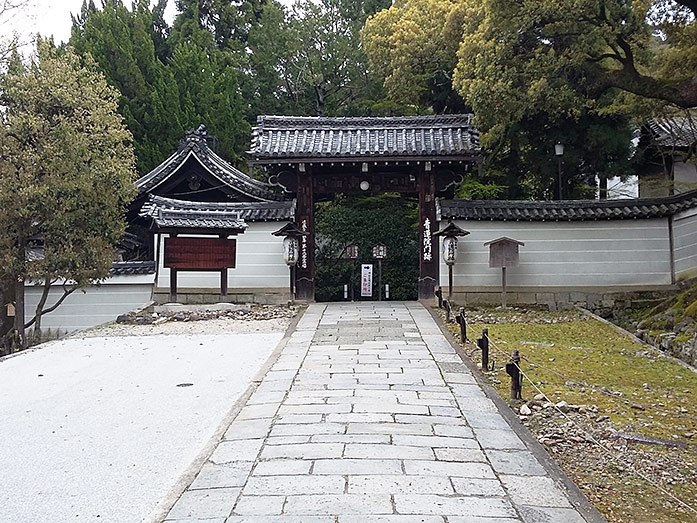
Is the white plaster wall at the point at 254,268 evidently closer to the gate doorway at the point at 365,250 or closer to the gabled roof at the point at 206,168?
the gabled roof at the point at 206,168

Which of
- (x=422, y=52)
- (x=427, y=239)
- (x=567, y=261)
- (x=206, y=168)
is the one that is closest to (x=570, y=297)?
(x=567, y=261)

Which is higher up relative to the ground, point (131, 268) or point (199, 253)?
point (199, 253)

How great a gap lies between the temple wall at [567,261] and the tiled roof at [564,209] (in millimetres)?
216

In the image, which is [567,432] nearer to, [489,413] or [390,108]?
[489,413]

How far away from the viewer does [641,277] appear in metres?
15.1

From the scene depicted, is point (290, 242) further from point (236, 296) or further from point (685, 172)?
point (685, 172)

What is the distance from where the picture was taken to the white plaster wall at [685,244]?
48.2ft

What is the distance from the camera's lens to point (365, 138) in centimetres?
1631

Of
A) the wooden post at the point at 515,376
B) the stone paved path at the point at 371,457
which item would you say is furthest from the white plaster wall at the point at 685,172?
the wooden post at the point at 515,376

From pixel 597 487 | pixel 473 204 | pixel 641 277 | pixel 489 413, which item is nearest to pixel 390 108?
pixel 473 204

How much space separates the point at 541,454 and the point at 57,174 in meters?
11.4

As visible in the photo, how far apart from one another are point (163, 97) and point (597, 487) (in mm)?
22012

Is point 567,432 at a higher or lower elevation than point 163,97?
lower

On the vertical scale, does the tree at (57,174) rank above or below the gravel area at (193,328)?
above
